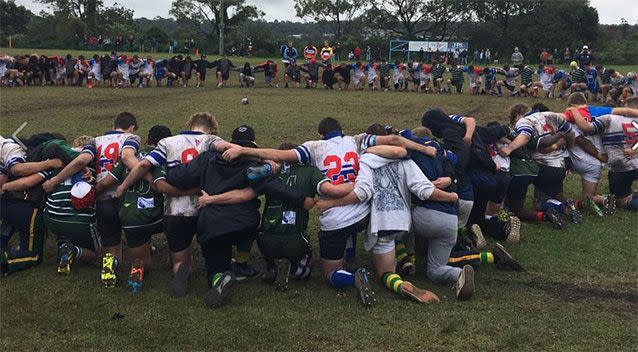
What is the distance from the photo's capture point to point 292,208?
5297 mm

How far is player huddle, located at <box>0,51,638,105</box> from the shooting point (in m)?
22.3

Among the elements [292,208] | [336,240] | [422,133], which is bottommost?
[336,240]

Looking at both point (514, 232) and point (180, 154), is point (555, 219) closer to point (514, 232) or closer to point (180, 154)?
point (514, 232)

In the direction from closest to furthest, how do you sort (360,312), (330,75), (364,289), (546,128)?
(360,312) < (364,289) < (546,128) < (330,75)

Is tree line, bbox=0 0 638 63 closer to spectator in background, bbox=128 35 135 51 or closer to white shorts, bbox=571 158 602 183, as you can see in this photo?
spectator in background, bbox=128 35 135 51

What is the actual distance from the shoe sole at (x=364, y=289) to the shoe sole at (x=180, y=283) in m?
1.53

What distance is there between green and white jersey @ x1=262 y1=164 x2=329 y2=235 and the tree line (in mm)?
46559

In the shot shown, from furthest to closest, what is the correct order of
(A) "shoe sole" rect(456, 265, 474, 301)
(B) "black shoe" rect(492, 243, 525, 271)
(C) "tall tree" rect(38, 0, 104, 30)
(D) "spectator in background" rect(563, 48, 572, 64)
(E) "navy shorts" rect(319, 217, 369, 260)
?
(C) "tall tree" rect(38, 0, 104, 30) < (D) "spectator in background" rect(563, 48, 572, 64) < (B) "black shoe" rect(492, 243, 525, 271) < (E) "navy shorts" rect(319, 217, 369, 260) < (A) "shoe sole" rect(456, 265, 474, 301)

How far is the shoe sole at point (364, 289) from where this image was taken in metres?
4.89

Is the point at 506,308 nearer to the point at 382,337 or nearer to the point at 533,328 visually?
the point at 533,328

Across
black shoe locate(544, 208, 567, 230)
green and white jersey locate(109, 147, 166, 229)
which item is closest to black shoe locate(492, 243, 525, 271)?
black shoe locate(544, 208, 567, 230)

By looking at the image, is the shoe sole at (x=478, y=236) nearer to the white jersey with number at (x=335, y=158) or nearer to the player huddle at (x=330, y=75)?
the white jersey with number at (x=335, y=158)

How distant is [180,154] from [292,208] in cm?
120

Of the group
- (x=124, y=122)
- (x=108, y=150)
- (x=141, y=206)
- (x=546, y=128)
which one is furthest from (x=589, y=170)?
(x=108, y=150)
